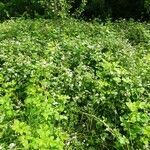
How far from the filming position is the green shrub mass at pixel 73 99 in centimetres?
430

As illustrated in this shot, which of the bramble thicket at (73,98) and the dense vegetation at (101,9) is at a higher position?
the bramble thicket at (73,98)

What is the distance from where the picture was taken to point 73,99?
4949mm

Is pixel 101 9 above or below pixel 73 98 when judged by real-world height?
below

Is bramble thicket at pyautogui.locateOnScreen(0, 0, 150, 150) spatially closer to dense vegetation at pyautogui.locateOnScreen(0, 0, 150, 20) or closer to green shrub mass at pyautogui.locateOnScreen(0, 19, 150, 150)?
green shrub mass at pyautogui.locateOnScreen(0, 19, 150, 150)

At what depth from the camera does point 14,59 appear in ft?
18.6

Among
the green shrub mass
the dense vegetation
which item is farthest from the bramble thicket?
the dense vegetation

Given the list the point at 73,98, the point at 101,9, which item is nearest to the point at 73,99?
the point at 73,98

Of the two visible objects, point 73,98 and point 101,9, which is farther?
point 101,9

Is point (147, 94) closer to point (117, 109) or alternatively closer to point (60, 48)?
point (117, 109)

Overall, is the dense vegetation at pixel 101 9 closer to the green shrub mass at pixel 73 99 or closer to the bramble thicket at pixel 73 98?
the bramble thicket at pixel 73 98

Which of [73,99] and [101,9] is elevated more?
[73,99]

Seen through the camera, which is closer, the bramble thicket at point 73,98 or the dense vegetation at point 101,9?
the bramble thicket at point 73,98

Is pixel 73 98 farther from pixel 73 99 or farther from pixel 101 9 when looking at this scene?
pixel 101 9

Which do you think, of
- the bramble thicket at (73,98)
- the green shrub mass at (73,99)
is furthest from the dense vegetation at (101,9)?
the green shrub mass at (73,99)
